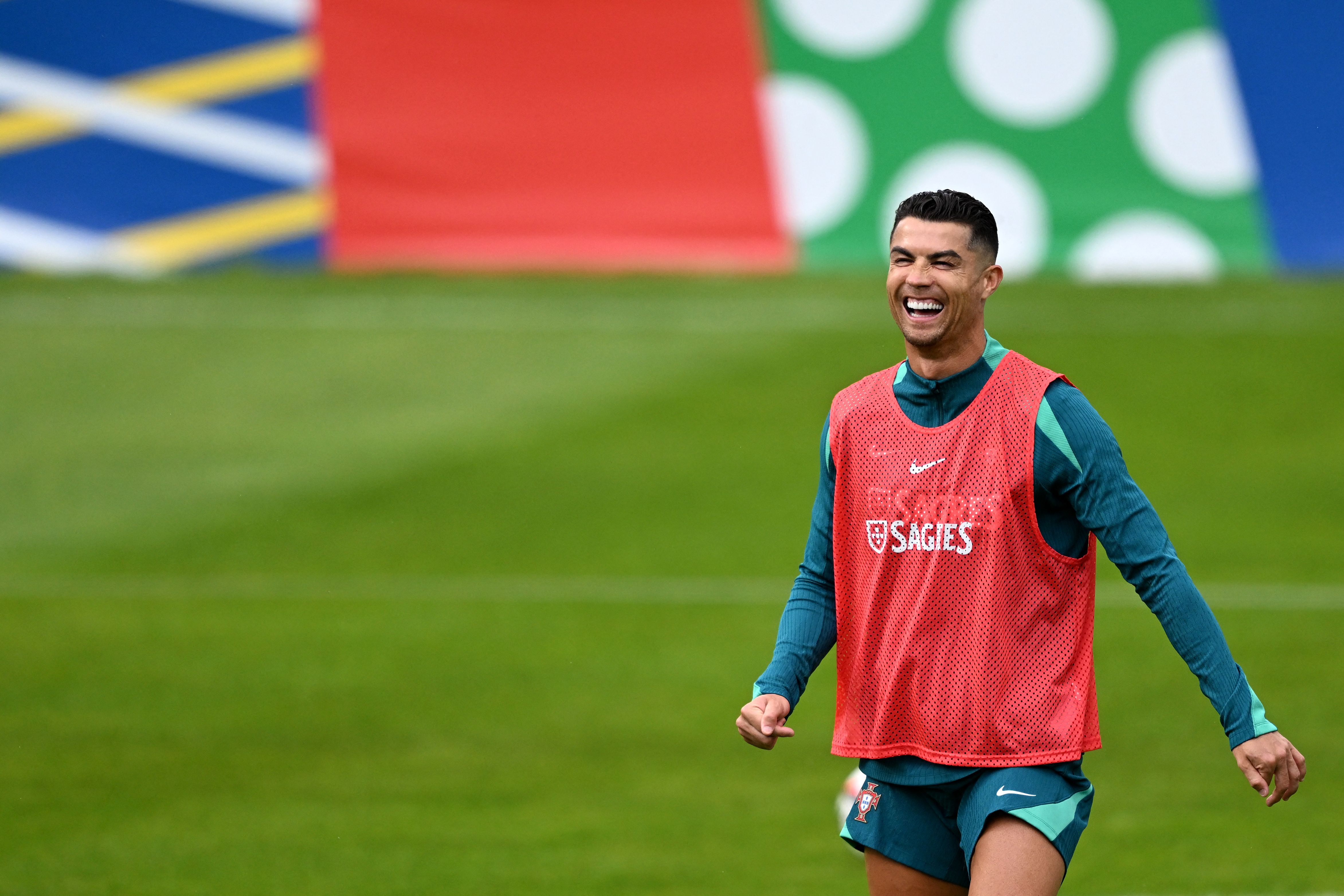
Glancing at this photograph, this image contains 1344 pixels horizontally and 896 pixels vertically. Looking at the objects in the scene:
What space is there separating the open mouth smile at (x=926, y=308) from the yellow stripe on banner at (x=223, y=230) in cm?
1161

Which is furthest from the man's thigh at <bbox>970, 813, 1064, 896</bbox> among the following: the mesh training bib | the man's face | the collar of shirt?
the man's face

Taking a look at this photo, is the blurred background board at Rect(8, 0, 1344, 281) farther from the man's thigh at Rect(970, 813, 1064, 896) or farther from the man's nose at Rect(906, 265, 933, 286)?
the man's thigh at Rect(970, 813, 1064, 896)

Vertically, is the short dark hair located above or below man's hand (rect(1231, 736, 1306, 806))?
above

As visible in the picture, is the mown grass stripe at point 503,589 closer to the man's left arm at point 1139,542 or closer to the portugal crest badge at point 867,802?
the portugal crest badge at point 867,802

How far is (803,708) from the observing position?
9.63 metres

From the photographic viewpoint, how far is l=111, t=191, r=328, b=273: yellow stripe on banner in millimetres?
15188

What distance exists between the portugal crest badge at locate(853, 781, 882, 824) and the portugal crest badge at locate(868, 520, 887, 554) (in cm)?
54

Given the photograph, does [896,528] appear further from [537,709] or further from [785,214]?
[785,214]

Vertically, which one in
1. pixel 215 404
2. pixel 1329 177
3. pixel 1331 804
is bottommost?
pixel 1331 804

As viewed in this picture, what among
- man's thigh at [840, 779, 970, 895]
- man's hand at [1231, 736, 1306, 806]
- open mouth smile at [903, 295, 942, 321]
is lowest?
man's thigh at [840, 779, 970, 895]

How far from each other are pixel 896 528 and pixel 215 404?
11.8 meters

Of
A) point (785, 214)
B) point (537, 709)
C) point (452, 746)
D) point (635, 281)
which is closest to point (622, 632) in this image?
point (537, 709)

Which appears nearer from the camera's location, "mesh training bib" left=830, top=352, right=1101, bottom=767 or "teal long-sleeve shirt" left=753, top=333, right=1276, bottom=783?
"teal long-sleeve shirt" left=753, top=333, right=1276, bottom=783

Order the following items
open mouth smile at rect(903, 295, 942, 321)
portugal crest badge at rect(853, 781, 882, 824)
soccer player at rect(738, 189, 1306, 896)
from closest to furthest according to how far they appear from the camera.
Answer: soccer player at rect(738, 189, 1306, 896), open mouth smile at rect(903, 295, 942, 321), portugal crest badge at rect(853, 781, 882, 824)
